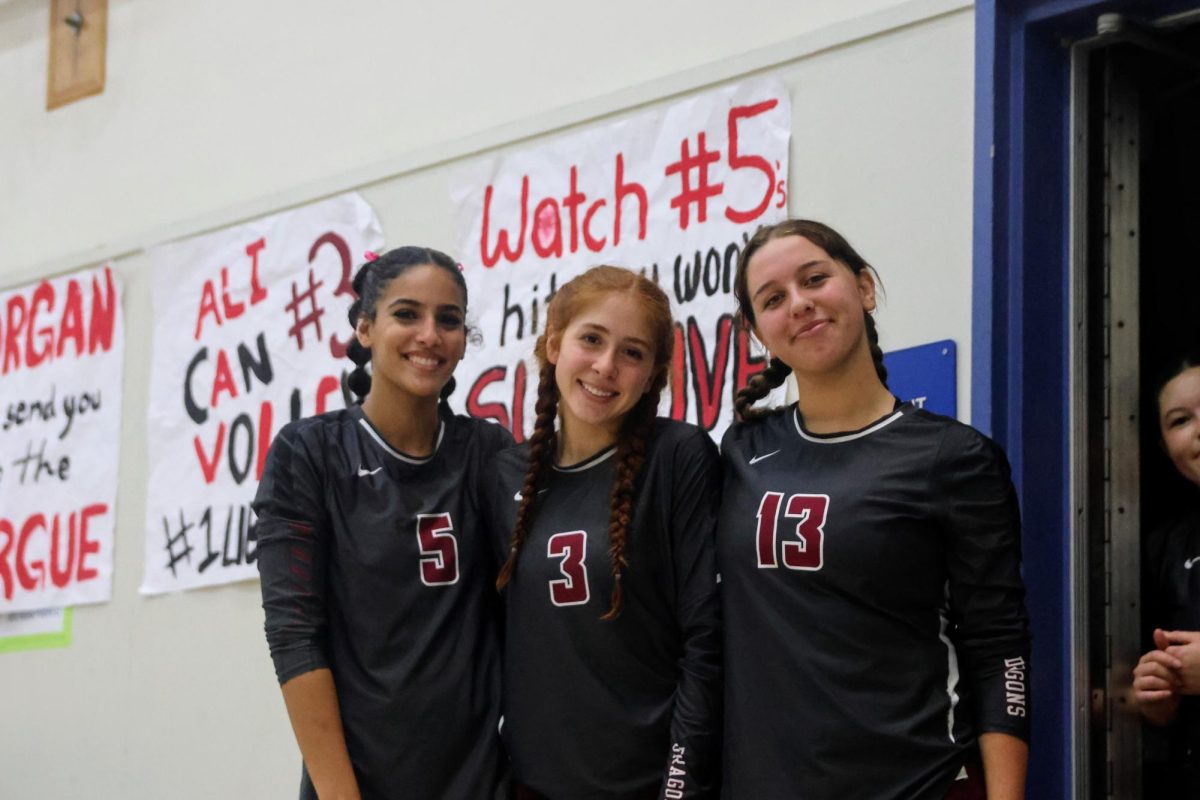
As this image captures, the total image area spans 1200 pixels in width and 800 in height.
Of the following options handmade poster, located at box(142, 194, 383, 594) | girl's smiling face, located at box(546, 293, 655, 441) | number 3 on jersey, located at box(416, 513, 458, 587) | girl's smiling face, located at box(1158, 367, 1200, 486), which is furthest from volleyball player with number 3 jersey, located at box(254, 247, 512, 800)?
handmade poster, located at box(142, 194, 383, 594)

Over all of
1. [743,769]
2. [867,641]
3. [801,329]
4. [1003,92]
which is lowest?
[743,769]

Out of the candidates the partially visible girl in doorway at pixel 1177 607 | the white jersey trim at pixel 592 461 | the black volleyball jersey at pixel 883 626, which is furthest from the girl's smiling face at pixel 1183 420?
the white jersey trim at pixel 592 461

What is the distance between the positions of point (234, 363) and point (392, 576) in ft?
5.77

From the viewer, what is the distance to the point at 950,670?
175 centimetres

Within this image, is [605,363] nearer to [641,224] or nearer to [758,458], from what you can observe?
[758,458]

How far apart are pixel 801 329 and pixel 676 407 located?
988mm

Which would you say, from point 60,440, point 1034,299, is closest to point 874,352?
point 1034,299

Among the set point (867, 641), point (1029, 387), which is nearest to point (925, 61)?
point (1029, 387)

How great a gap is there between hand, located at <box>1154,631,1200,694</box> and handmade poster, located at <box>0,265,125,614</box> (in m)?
2.60

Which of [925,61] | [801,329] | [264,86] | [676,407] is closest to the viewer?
[801,329]

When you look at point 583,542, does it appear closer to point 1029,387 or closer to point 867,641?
point 867,641

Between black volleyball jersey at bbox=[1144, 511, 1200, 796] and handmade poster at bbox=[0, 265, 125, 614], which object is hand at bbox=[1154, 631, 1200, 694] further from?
handmade poster at bbox=[0, 265, 125, 614]

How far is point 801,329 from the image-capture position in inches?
73.4

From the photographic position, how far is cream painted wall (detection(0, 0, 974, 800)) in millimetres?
2574
